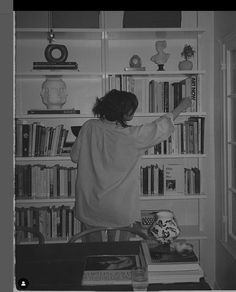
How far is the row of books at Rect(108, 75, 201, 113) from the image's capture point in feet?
9.61

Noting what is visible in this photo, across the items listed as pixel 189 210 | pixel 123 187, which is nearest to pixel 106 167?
pixel 123 187

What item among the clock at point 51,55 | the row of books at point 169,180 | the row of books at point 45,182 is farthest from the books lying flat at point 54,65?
the row of books at point 169,180

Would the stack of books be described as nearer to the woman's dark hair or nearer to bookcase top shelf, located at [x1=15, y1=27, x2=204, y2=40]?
the woman's dark hair

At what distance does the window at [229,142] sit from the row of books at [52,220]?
1.01m

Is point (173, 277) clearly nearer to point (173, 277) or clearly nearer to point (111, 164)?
point (173, 277)

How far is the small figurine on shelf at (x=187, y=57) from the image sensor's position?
2.93 meters

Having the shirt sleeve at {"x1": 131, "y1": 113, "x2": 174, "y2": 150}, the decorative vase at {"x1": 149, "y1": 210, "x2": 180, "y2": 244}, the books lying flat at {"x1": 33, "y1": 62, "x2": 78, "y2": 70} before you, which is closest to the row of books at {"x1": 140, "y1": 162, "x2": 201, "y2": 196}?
the shirt sleeve at {"x1": 131, "y1": 113, "x2": 174, "y2": 150}

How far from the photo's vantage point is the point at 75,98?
9.88 ft

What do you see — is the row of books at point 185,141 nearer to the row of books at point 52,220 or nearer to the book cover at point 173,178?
the book cover at point 173,178

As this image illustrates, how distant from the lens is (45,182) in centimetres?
297

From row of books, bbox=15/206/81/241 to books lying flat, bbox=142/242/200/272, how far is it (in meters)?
1.36

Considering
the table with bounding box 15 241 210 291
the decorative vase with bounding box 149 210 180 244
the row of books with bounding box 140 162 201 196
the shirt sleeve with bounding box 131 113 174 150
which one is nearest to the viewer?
the table with bounding box 15 241 210 291

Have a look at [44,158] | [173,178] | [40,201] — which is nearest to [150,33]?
[173,178]

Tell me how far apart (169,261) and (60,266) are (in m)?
0.41
